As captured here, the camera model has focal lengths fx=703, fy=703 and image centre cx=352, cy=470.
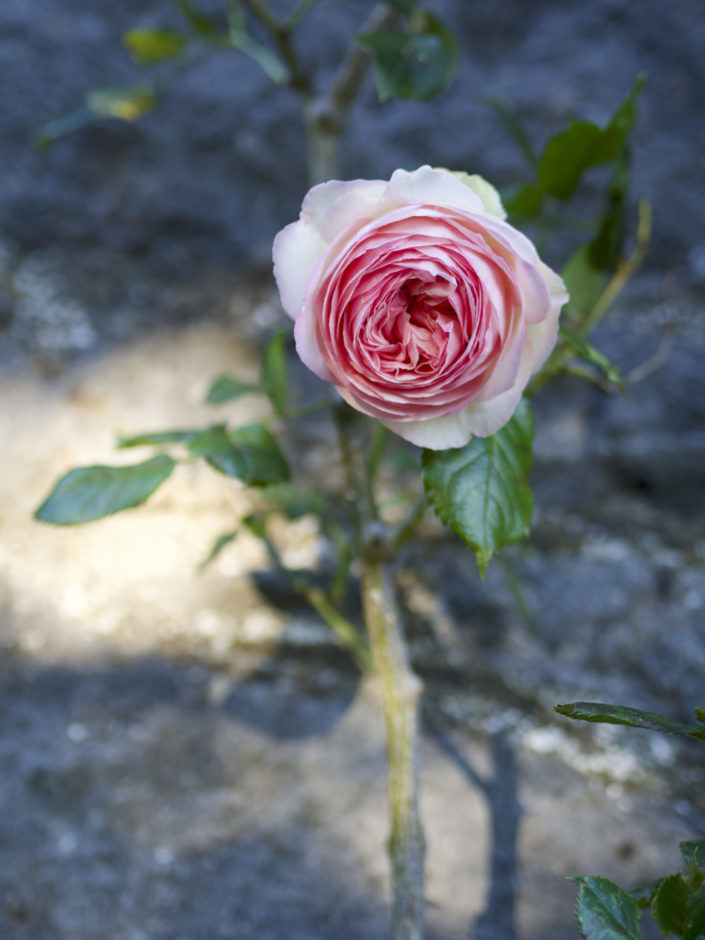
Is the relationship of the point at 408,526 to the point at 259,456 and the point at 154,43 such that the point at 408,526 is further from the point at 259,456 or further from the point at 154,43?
the point at 154,43

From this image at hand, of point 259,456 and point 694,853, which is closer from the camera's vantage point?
point 694,853

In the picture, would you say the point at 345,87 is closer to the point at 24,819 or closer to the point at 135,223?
the point at 135,223

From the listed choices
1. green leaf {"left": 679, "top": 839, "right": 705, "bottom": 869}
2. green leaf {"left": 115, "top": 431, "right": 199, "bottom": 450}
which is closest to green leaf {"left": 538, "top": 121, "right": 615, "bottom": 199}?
green leaf {"left": 115, "top": 431, "right": 199, "bottom": 450}

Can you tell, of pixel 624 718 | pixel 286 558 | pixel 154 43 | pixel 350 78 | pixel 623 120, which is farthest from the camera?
pixel 286 558

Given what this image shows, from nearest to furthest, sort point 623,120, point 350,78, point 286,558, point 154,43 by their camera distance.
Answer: point 623,120
point 350,78
point 154,43
point 286,558

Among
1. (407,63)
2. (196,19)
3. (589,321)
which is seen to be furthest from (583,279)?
(196,19)

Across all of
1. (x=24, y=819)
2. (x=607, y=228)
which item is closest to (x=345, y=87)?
(x=607, y=228)

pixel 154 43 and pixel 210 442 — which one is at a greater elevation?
pixel 154 43

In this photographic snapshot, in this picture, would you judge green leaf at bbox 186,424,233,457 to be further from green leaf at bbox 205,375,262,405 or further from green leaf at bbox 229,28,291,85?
green leaf at bbox 229,28,291,85
